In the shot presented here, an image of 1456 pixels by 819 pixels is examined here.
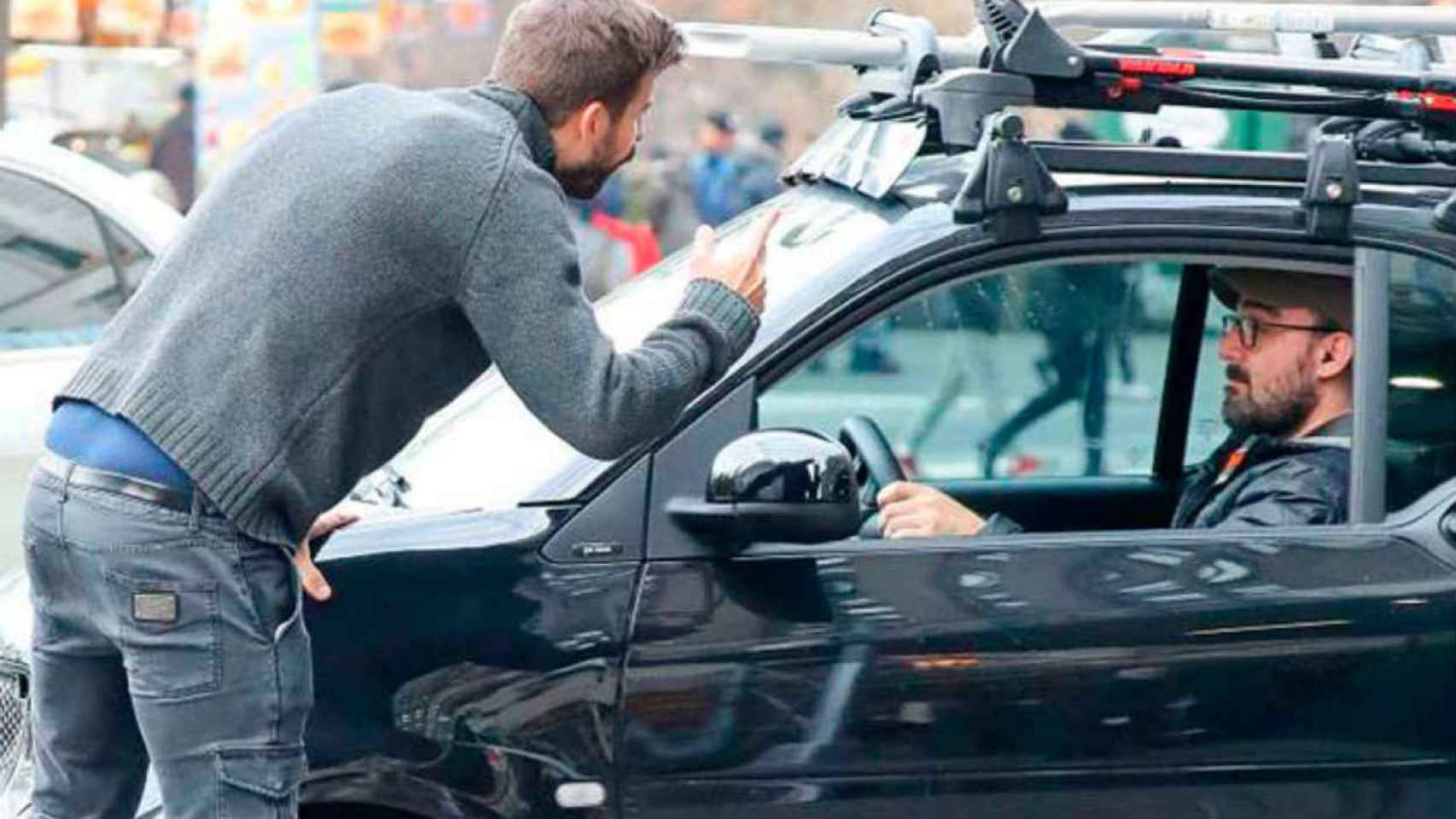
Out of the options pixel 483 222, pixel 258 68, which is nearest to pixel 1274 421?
pixel 483 222

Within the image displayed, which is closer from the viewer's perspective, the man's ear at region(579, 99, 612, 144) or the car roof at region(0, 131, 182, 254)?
the man's ear at region(579, 99, 612, 144)

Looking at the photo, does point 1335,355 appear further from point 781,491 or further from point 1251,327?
point 781,491

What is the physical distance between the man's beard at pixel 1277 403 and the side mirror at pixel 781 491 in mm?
932

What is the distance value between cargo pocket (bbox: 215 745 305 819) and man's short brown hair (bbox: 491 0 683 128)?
908mm

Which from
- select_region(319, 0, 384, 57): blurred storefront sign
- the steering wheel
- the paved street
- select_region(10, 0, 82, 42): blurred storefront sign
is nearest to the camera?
the steering wheel

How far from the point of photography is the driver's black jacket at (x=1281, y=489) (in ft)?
14.0

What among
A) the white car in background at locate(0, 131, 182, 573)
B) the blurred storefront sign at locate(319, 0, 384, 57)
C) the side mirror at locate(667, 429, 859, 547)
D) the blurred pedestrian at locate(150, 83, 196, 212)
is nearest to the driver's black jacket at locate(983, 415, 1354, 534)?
the side mirror at locate(667, 429, 859, 547)

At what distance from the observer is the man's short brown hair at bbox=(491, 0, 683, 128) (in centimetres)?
359

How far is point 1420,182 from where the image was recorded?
4289 millimetres

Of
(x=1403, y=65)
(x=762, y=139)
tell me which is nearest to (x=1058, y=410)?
(x=1403, y=65)

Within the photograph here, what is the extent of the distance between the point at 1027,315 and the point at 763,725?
2085 millimetres

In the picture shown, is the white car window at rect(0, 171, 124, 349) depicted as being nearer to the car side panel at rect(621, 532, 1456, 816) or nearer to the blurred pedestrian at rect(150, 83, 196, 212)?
the car side panel at rect(621, 532, 1456, 816)

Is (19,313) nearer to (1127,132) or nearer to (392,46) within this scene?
(1127,132)

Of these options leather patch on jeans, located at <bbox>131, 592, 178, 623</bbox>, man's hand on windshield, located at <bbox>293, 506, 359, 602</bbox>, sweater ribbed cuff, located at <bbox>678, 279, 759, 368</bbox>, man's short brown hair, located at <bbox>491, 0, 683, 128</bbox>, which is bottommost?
man's hand on windshield, located at <bbox>293, 506, 359, 602</bbox>
